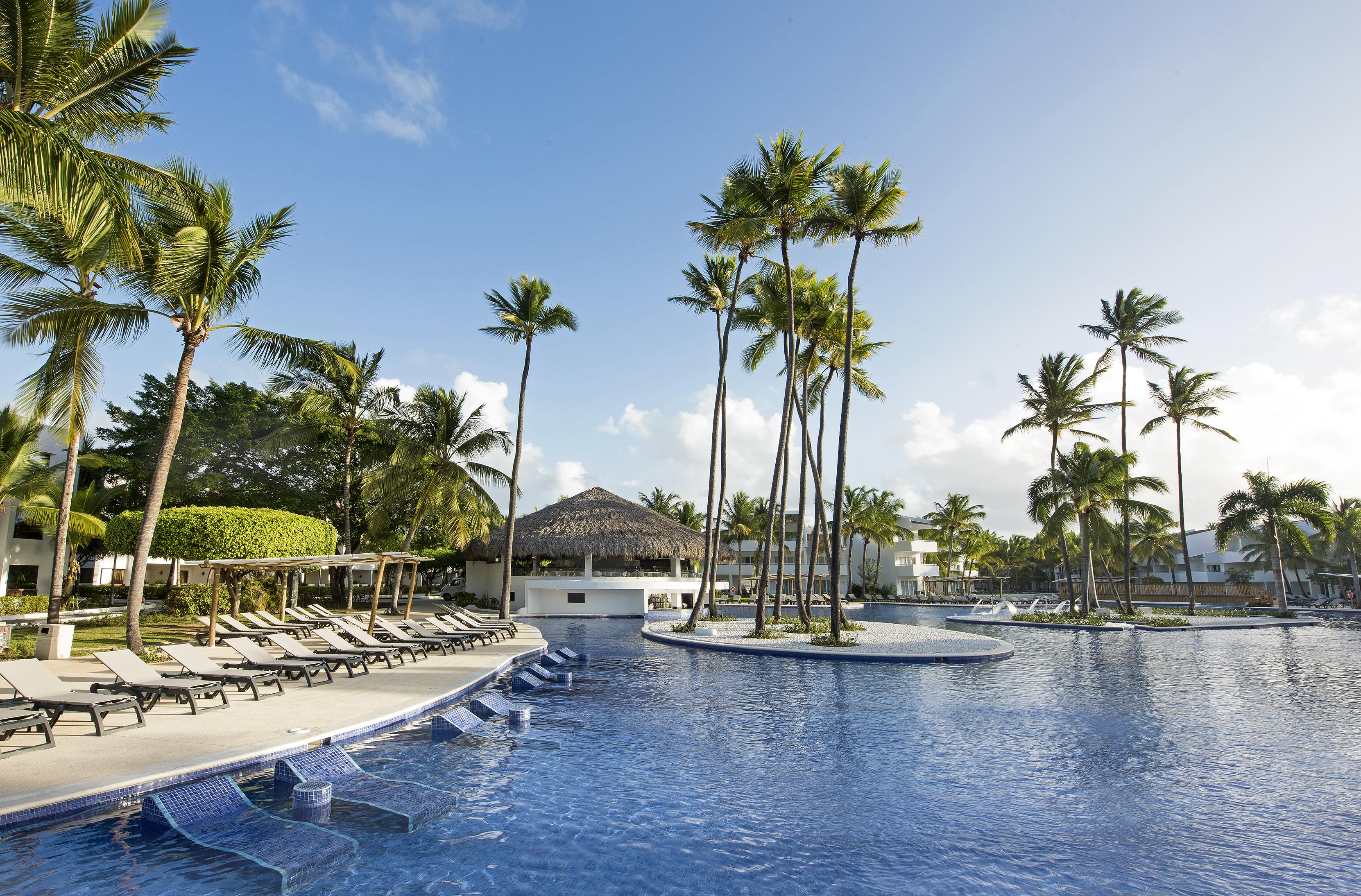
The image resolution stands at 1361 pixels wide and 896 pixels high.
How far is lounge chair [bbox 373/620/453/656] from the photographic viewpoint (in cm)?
1502

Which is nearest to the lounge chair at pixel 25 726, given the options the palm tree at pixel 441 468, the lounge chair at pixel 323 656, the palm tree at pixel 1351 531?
the lounge chair at pixel 323 656

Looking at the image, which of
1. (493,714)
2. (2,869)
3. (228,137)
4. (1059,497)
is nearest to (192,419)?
(228,137)

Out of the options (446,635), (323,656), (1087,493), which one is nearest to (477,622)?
(446,635)

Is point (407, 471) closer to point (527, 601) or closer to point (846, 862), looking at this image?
point (527, 601)

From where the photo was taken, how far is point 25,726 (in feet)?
20.8

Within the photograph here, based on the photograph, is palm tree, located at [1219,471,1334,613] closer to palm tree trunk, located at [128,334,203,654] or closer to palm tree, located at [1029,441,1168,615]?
palm tree, located at [1029,441,1168,615]

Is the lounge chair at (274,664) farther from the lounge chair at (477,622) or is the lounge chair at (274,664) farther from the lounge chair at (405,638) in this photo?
the lounge chair at (477,622)

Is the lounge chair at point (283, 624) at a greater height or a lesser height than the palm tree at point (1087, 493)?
lesser

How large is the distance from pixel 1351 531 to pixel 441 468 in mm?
50380

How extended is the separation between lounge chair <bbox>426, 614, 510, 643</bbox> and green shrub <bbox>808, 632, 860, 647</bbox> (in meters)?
8.01

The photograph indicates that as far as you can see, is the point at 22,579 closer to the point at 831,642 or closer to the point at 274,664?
the point at 274,664

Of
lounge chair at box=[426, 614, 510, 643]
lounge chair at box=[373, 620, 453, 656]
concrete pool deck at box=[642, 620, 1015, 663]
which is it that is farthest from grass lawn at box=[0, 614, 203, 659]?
concrete pool deck at box=[642, 620, 1015, 663]

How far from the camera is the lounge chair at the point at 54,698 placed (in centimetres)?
705

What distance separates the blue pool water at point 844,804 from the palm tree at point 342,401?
19576mm
